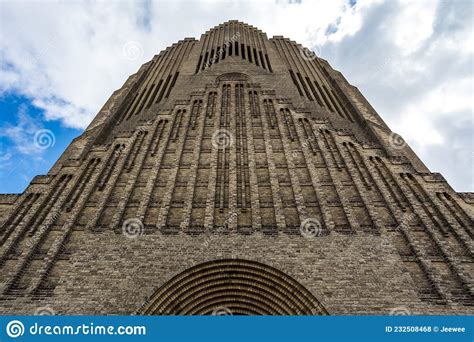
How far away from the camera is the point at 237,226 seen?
9562mm

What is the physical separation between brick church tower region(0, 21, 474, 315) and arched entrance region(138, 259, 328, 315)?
3 centimetres

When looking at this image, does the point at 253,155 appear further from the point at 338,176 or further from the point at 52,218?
the point at 52,218

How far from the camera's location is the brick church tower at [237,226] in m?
8.12

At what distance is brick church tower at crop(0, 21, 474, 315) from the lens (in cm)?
812

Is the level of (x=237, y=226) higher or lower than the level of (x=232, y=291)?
higher

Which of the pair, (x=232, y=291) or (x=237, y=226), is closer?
(x=232, y=291)

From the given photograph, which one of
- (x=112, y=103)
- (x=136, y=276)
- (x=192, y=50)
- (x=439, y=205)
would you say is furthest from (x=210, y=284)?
(x=192, y=50)

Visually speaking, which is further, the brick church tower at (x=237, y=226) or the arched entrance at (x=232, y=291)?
the arched entrance at (x=232, y=291)

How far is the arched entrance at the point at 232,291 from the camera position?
8312mm

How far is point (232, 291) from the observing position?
29.1 feet

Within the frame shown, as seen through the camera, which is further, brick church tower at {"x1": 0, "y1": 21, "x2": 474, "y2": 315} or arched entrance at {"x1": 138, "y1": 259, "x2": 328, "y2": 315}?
arched entrance at {"x1": 138, "y1": 259, "x2": 328, "y2": 315}

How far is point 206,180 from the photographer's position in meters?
11.2

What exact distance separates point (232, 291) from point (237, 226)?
1.74m

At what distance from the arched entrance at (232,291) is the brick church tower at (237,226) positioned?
0.03 meters
